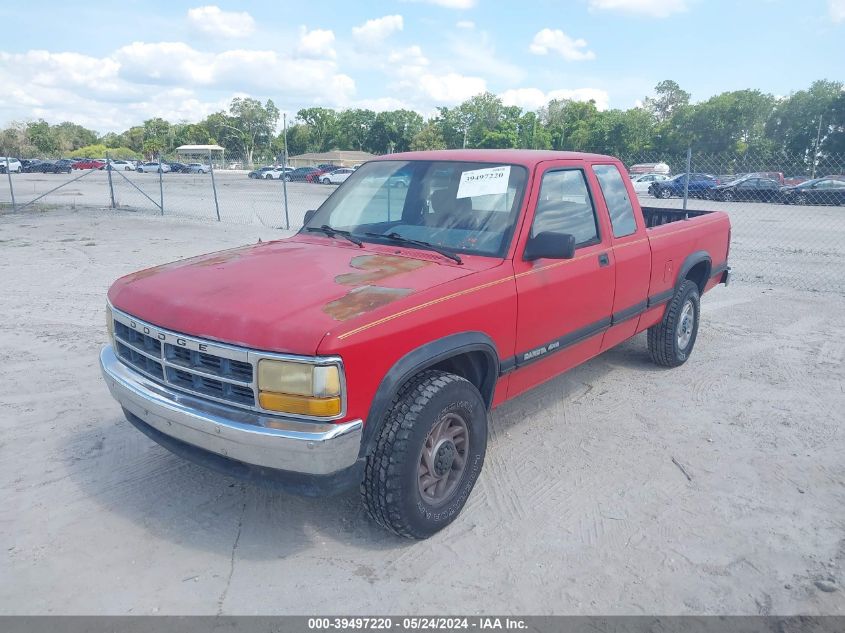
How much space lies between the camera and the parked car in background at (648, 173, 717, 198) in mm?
26719

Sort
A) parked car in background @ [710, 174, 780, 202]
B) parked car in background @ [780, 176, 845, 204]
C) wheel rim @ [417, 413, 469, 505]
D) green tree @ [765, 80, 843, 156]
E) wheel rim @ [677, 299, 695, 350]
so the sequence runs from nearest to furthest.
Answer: wheel rim @ [417, 413, 469, 505]
wheel rim @ [677, 299, 695, 350]
parked car in background @ [780, 176, 845, 204]
parked car in background @ [710, 174, 780, 202]
green tree @ [765, 80, 843, 156]

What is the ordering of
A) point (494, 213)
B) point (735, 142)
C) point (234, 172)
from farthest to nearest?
point (234, 172) → point (735, 142) → point (494, 213)

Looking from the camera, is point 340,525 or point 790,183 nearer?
point 340,525

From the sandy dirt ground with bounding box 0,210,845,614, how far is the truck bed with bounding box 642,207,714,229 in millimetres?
1680

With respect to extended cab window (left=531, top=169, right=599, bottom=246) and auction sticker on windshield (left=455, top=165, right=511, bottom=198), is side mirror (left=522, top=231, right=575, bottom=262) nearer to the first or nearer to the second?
extended cab window (left=531, top=169, right=599, bottom=246)

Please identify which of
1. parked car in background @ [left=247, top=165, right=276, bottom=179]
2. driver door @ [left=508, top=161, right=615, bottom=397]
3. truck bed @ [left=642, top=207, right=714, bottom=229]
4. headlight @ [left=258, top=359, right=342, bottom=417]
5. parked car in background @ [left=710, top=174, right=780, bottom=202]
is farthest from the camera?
parked car in background @ [left=247, top=165, right=276, bottom=179]

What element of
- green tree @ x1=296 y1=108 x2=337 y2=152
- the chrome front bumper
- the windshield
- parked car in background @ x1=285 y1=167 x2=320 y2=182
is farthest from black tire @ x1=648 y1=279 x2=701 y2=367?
green tree @ x1=296 y1=108 x2=337 y2=152

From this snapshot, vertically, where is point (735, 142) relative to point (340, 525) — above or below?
above

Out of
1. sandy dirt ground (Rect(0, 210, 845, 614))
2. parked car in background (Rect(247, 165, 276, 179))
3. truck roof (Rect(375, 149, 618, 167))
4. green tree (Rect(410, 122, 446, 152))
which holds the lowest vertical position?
sandy dirt ground (Rect(0, 210, 845, 614))

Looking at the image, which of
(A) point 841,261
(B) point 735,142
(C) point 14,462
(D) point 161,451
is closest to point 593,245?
(D) point 161,451

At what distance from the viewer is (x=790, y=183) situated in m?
26.3

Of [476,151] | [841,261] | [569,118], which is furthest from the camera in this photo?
[569,118]

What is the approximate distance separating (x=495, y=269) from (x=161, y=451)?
7.99 ft

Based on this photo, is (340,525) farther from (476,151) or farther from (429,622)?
(476,151)
